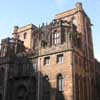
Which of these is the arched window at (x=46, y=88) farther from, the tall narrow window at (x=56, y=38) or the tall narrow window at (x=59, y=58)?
the tall narrow window at (x=56, y=38)

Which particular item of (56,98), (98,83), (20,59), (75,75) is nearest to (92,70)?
(98,83)

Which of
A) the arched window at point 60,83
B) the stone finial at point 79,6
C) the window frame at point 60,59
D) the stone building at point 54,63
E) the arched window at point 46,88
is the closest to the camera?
the arched window at point 60,83

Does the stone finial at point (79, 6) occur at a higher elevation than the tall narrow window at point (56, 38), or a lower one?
higher

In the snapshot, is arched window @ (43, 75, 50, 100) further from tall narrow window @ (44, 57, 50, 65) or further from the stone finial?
the stone finial

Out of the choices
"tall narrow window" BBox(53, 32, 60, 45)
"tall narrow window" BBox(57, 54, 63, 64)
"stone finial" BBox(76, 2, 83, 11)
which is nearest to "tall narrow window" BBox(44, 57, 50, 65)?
"tall narrow window" BBox(57, 54, 63, 64)

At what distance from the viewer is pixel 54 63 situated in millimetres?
35625

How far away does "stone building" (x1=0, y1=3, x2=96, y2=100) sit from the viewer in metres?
34.1

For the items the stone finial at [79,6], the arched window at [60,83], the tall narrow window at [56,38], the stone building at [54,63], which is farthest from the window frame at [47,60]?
the stone finial at [79,6]

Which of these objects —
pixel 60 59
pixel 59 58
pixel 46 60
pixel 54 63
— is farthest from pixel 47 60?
pixel 60 59

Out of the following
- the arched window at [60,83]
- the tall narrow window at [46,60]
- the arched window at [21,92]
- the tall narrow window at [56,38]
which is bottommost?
the arched window at [21,92]

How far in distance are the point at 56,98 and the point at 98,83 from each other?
1269 cm

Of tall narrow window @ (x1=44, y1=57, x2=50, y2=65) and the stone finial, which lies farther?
the stone finial

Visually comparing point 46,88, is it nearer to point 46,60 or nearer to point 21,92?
point 46,60

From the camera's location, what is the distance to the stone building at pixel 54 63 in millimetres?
34125
